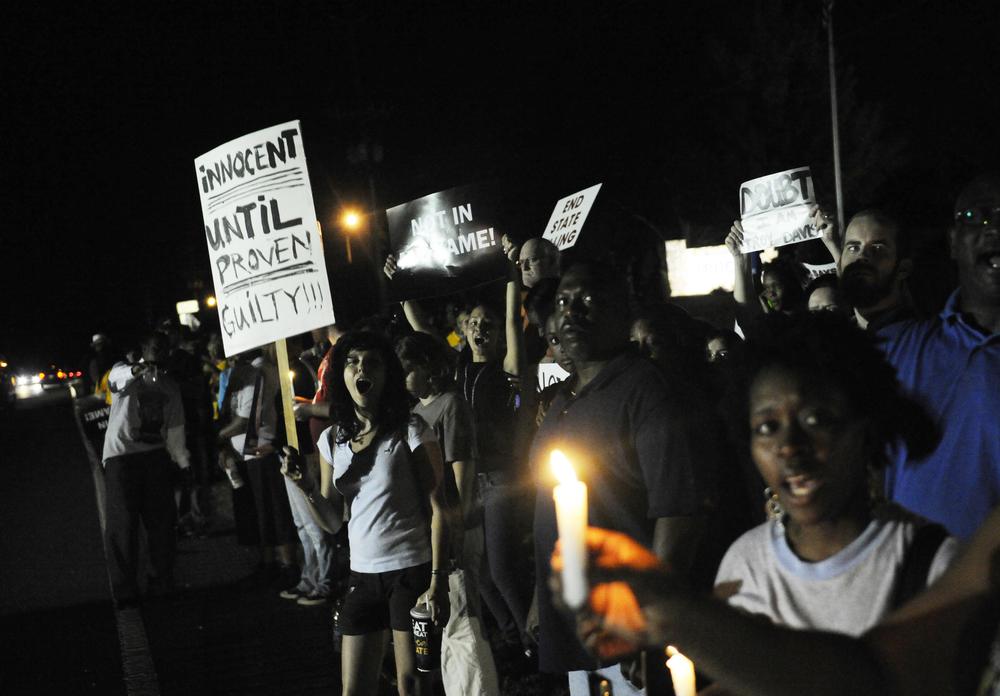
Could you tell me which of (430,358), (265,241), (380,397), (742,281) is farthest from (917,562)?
(430,358)

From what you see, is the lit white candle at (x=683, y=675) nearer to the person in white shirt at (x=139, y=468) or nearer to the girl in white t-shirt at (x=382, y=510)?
the girl in white t-shirt at (x=382, y=510)

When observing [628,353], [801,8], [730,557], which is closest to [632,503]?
[628,353]

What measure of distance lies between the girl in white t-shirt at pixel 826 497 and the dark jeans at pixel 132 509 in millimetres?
6940

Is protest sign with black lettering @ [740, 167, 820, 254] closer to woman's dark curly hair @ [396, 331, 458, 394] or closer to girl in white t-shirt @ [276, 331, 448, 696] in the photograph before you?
woman's dark curly hair @ [396, 331, 458, 394]

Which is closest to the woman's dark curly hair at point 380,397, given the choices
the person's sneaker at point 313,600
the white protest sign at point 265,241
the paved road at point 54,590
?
the white protest sign at point 265,241

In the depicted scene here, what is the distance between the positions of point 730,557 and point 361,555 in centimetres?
260

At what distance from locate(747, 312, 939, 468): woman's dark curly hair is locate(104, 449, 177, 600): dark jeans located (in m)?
6.92

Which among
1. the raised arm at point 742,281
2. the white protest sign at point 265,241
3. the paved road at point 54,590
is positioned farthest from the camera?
the paved road at point 54,590

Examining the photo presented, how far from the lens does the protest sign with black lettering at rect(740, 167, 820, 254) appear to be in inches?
264

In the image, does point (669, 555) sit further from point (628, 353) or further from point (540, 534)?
point (628, 353)

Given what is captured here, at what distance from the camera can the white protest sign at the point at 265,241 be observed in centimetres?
515

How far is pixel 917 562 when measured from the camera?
74.6 inches

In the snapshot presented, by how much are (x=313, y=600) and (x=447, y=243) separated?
9.66ft

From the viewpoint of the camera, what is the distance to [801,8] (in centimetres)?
4319
